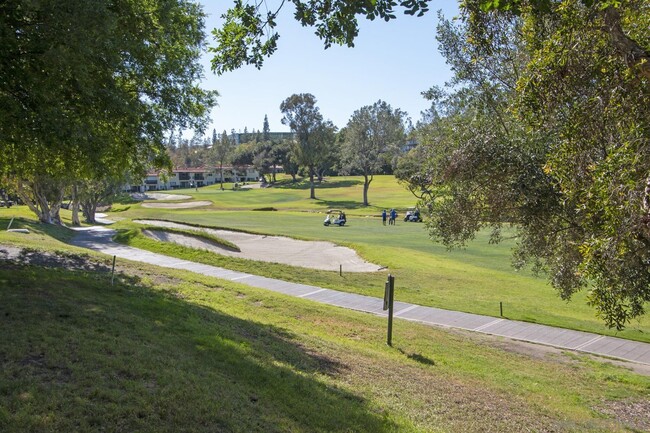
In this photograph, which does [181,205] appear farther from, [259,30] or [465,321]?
[259,30]

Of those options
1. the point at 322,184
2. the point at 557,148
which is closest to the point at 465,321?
the point at 557,148

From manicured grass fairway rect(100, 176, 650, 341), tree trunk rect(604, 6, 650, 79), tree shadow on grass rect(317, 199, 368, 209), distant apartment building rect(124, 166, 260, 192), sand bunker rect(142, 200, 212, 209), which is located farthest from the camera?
distant apartment building rect(124, 166, 260, 192)

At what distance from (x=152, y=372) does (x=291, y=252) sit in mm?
24221

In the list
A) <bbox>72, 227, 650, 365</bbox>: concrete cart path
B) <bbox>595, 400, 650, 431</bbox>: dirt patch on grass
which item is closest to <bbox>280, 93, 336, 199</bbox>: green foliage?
<bbox>72, 227, 650, 365</bbox>: concrete cart path

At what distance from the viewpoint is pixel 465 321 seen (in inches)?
631

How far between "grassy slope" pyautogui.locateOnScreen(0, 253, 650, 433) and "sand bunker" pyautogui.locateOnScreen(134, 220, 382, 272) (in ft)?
41.2

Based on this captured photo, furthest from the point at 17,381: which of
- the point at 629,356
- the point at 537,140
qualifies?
the point at 629,356

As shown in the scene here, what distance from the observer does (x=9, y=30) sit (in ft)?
27.0

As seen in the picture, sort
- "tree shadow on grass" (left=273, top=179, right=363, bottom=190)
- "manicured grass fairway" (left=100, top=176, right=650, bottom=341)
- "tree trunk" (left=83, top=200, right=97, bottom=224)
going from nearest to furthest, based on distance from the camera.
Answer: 1. "manicured grass fairway" (left=100, top=176, right=650, bottom=341)
2. "tree trunk" (left=83, top=200, right=97, bottom=224)
3. "tree shadow on grass" (left=273, top=179, right=363, bottom=190)

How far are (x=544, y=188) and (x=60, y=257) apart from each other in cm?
1363

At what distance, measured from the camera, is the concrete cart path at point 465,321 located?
45.3 feet

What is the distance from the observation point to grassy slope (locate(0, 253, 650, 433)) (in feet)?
16.8

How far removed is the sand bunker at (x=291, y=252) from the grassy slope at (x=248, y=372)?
12.6 metres

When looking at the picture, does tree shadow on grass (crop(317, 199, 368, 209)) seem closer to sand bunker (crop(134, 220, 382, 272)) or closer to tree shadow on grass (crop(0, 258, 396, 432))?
sand bunker (crop(134, 220, 382, 272))
